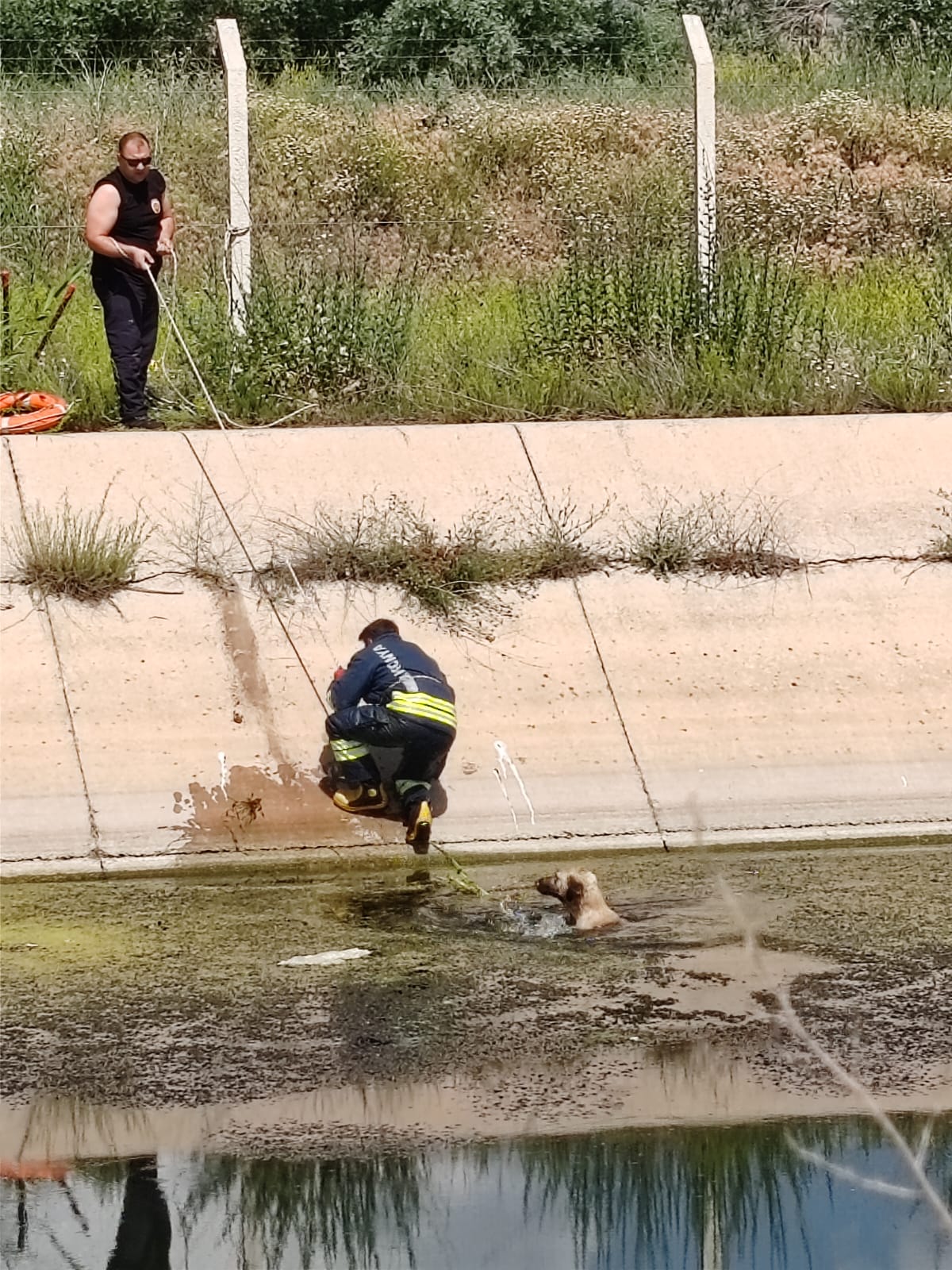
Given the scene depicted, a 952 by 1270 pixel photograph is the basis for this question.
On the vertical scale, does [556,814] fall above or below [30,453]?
below

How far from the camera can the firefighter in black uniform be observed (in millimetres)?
10969

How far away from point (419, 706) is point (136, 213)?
12.3 ft

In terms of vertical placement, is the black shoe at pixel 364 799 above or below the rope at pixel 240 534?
below

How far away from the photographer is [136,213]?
36.3 ft

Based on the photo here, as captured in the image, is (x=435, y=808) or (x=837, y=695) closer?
(x=435, y=808)

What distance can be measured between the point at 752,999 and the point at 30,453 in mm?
5474

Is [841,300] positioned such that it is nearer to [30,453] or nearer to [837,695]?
[837,695]

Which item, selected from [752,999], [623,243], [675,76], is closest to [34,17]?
[675,76]

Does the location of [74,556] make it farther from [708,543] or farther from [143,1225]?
[143,1225]

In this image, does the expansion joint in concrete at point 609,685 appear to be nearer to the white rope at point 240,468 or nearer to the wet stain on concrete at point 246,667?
the white rope at point 240,468

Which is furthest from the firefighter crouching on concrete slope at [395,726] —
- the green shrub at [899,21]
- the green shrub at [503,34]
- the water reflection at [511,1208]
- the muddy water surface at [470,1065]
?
the green shrub at [899,21]

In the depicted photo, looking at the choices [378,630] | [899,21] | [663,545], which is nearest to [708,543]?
[663,545]

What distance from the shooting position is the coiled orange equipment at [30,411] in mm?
11141

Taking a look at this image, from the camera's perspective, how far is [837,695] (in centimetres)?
974
